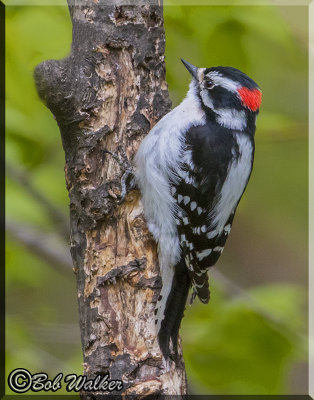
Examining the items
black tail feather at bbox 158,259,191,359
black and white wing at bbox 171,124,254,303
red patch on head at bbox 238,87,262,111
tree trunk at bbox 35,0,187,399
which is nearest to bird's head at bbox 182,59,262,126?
red patch on head at bbox 238,87,262,111

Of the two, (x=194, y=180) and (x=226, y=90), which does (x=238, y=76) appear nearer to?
(x=226, y=90)

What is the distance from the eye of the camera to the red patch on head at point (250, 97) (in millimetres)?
2787

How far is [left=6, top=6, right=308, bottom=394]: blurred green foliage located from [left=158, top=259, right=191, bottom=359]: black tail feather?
270 mm

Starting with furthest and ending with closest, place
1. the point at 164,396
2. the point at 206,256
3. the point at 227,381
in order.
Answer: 1. the point at 227,381
2. the point at 206,256
3. the point at 164,396

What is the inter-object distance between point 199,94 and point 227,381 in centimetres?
149

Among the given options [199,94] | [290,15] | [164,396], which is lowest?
[164,396]

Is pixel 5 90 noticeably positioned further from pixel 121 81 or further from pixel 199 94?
pixel 199 94

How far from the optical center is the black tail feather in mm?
2641

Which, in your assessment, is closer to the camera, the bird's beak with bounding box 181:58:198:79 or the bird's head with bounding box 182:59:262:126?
the bird's head with bounding box 182:59:262:126

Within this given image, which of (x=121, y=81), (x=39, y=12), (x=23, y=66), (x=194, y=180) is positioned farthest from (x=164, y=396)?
(x=39, y=12)

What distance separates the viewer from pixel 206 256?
277 centimetres

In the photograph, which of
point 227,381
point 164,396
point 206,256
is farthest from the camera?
point 227,381

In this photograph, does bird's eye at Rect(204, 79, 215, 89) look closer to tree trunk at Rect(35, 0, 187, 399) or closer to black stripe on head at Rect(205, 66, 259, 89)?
black stripe on head at Rect(205, 66, 259, 89)

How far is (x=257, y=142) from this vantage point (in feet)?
11.6
